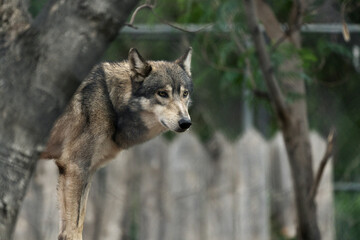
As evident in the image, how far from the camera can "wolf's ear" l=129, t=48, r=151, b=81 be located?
3992 mm

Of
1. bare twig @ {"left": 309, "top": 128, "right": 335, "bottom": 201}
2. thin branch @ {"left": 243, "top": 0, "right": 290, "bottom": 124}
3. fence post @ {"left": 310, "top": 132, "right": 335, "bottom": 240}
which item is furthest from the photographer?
fence post @ {"left": 310, "top": 132, "right": 335, "bottom": 240}

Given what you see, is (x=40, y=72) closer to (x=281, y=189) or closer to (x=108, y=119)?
(x=108, y=119)

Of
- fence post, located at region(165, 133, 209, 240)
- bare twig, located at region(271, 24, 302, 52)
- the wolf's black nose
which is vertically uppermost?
the wolf's black nose

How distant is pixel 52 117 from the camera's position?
2.04 m

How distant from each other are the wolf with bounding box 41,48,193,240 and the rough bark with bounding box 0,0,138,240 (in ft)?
5.91

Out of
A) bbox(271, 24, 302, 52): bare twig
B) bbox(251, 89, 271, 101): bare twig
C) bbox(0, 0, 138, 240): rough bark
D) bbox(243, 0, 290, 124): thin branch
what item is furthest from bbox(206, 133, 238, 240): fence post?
bbox(0, 0, 138, 240): rough bark

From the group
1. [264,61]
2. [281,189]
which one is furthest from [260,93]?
[281,189]

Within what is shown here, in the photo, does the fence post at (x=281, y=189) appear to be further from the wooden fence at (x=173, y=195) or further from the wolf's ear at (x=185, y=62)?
the wolf's ear at (x=185, y=62)

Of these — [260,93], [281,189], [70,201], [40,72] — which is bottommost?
[281,189]

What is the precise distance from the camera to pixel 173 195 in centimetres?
658

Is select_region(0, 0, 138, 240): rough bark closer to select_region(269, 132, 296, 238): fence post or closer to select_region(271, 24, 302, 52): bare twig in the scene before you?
select_region(271, 24, 302, 52): bare twig

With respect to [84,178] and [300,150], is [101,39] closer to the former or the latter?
[84,178]

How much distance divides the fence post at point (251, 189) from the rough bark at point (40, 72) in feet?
15.6

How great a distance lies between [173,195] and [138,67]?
9.21 ft
